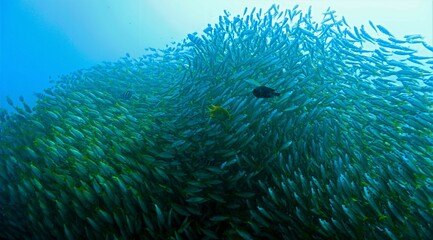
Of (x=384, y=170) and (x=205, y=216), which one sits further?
(x=205, y=216)

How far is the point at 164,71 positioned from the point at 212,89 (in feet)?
20.9

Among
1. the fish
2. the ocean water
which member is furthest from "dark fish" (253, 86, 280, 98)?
the fish

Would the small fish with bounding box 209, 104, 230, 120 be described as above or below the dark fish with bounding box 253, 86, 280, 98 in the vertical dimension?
above

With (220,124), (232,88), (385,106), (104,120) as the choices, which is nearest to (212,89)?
(232,88)

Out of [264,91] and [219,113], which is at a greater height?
[219,113]

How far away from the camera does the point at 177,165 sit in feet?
19.0

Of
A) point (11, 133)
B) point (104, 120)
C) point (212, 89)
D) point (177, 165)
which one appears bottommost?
point (177, 165)

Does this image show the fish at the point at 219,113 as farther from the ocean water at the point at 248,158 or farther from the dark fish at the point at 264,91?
the dark fish at the point at 264,91

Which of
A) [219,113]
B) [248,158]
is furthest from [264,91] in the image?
[248,158]

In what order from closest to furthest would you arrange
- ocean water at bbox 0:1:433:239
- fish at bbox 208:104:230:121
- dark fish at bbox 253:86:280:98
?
ocean water at bbox 0:1:433:239 → dark fish at bbox 253:86:280:98 → fish at bbox 208:104:230:121

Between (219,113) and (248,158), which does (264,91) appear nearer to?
(219,113)

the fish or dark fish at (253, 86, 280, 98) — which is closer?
dark fish at (253, 86, 280, 98)

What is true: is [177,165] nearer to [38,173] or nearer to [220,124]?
[220,124]

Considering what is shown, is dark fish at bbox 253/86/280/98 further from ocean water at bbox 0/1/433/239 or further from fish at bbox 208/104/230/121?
fish at bbox 208/104/230/121
